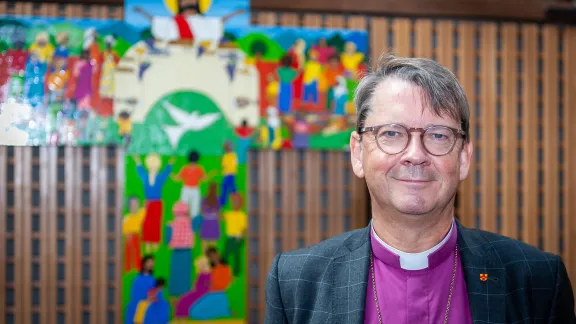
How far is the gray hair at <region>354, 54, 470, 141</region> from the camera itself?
1.28 metres

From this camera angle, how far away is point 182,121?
10.6 ft

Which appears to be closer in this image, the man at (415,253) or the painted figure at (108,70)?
the man at (415,253)

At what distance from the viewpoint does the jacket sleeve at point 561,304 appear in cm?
130

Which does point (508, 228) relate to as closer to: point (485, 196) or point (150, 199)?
point (485, 196)

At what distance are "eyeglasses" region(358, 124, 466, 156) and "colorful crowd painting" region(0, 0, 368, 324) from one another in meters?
2.01

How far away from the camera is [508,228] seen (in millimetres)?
3488

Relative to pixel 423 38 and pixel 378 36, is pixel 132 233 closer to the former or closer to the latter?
pixel 378 36

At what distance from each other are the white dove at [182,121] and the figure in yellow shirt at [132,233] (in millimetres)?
451

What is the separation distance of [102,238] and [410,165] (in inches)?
96.6

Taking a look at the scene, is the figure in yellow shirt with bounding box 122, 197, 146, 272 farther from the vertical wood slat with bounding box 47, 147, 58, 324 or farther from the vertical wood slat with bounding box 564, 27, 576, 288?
the vertical wood slat with bounding box 564, 27, 576, 288

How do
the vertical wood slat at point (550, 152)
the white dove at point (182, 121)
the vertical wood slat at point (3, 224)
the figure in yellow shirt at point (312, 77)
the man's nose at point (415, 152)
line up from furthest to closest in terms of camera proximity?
the vertical wood slat at point (550, 152), the figure in yellow shirt at point (312, 77), the white dove at point (182, 121), the vertical wood slat at point (3, 224), the man's nose at point (415, 152)

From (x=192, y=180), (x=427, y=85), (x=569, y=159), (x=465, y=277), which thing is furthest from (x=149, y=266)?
(x=569, y=159)

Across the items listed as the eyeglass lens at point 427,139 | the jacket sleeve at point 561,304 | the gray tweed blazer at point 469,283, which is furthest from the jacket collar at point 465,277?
the eyeglass lens at point 427,139

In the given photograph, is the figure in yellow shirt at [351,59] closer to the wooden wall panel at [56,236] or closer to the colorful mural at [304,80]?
the colorful mural at [304,80]
